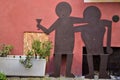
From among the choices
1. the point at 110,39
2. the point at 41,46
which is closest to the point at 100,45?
the point at 110,39

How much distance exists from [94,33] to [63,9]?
99cm

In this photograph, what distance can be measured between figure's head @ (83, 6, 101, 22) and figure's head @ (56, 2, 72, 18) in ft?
1.35

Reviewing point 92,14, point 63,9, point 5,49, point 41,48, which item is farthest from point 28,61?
point 92,14

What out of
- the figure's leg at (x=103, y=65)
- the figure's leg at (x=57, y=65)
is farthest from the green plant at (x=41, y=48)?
the figure's leg at (x=103, y=65)

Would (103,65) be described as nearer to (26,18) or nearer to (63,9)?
(63,9)

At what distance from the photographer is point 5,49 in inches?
306

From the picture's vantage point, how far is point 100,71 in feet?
25.8

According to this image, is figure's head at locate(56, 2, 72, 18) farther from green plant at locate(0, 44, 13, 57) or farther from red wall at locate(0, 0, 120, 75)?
green plant at locate(0, 44, 13, 57)

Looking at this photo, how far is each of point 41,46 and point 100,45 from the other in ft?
4.91

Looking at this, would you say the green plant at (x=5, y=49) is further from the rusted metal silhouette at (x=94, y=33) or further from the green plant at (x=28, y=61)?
the rusted metal silhouette at (x=94, y=33)

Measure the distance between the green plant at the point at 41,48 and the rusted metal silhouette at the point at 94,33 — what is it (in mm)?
894

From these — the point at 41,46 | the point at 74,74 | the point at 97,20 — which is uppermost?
the point at 97,20

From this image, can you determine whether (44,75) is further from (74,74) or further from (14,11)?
(14,11)

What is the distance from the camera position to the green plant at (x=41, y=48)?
7.51 meters
